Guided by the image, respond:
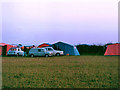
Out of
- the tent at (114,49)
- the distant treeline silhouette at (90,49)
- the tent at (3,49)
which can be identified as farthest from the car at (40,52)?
the distant treeline silhouette at (90,49)

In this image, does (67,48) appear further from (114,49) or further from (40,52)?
(114,49)

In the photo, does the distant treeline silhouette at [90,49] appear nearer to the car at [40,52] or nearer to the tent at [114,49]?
the tent at [114,49]

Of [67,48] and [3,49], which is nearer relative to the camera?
[3,49]

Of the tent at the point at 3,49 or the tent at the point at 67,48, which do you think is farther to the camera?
the tent at the point at 67,48

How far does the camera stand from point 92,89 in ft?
19.3

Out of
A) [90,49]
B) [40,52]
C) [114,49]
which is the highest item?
[114,49]

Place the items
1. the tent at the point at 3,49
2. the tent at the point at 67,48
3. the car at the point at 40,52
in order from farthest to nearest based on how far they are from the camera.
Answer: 1. the tent at the point at 67,48
2. the tent at the point at 3,49
3. the car at the point at 40,52

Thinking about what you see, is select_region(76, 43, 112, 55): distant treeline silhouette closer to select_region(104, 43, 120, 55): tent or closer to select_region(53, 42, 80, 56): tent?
select_region(53, 42, 80, 56): tent

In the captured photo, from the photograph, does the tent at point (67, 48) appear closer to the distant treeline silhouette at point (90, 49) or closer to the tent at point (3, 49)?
the distant treeline silhouette at point (90, 49)

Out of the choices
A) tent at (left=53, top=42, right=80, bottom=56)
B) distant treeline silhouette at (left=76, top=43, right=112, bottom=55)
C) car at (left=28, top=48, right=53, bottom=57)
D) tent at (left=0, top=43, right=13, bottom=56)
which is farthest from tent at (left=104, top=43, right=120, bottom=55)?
tent at (left=0, top=43, right=13, bottom=56)

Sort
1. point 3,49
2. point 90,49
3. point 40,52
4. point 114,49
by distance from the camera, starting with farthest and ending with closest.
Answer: point 90,49
point 3,49
point 114,49
point 40,52

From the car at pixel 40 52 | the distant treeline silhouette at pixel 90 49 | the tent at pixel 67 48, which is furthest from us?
the distant treeline silhouette at pixel 90 49

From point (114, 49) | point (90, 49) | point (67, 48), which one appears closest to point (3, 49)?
point (67, 48)

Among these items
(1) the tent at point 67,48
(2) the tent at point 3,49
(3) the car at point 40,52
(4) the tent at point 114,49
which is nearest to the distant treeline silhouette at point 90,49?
(1) the tent at point 67,48
